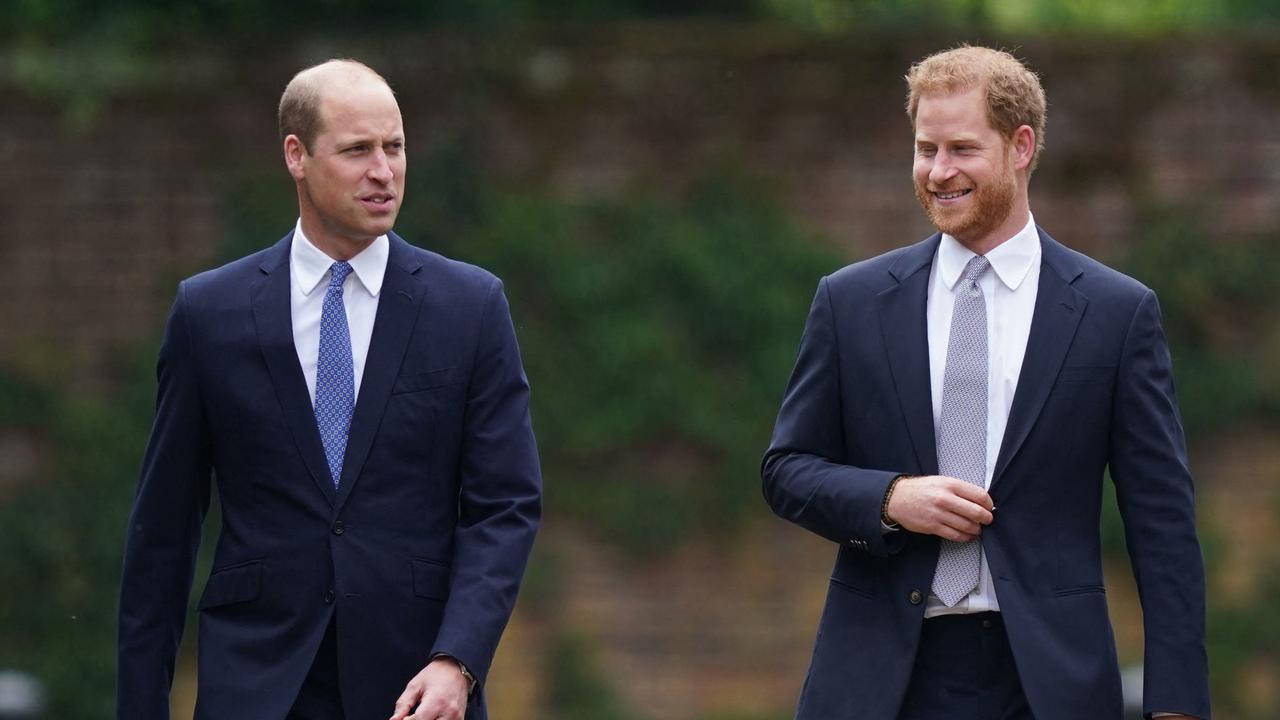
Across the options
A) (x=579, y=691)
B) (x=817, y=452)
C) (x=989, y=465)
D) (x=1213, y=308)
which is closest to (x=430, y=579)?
(x=817, y=452)

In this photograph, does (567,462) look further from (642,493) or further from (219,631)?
(219,631)

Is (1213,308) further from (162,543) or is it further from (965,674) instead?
(162,543)

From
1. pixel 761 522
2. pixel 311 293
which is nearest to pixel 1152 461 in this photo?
pixel 311 293

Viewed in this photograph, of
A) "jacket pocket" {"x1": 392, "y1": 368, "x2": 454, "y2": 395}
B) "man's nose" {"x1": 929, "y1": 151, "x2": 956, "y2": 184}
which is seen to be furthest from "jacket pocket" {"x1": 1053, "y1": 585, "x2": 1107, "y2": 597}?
"jacket pocket" {"x1": 392, "y1": 368, "x2": 454, "y2": 395}

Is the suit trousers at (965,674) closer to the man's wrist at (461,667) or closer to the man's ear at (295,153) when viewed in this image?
the man's wrist at (461,667)

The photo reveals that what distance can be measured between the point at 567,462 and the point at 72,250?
251cm

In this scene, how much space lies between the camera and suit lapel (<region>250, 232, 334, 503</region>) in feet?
15.3

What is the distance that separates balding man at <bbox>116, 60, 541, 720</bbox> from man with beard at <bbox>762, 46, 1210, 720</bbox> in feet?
2.46

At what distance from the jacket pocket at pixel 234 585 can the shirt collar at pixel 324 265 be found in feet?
2.18

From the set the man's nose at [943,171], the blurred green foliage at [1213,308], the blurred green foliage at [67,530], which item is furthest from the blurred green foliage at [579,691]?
the man's nose at [943,171]

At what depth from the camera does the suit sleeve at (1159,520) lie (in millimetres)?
4473

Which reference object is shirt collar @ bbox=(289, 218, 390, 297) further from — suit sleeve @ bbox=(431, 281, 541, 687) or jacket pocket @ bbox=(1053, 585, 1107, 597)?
jacket pocket @ bbox=(1053, 585, 1107, 597)

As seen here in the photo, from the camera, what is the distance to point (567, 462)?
9.46 meters

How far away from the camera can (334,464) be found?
470cm
